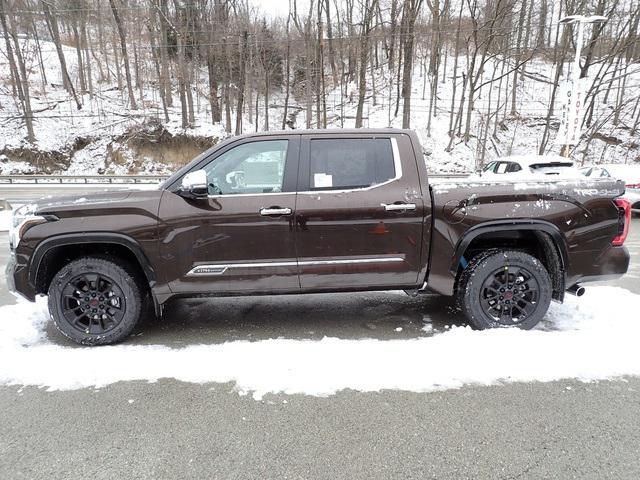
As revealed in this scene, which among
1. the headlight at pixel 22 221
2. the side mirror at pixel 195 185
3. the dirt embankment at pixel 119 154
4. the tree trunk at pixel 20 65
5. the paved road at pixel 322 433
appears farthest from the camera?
the tree trunk at pixel 20 65

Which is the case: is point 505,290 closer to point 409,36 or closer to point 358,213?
point 358,213

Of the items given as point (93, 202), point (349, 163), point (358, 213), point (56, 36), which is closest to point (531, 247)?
point (358, 213)

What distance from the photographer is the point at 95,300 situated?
12.1 ft

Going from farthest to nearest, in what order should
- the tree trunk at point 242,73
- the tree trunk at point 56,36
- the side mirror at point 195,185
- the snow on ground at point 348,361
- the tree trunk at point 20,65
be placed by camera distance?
1. the tree trunk at point 56,36
2. the tree trunk at point 242,73
3. the tree trunk at point 20,65
4. the side mirror at point 195,185
5. the snow on ground at point 348,361

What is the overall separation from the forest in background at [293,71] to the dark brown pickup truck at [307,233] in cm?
2404

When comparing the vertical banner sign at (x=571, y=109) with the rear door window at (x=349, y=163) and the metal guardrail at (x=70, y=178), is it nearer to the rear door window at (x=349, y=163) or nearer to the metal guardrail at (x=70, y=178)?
the rear door window at (x=349, y=163)

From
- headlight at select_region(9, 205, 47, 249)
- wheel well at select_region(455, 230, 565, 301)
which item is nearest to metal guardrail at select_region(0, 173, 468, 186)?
headlight at select_region(9, 205, 47, 249)

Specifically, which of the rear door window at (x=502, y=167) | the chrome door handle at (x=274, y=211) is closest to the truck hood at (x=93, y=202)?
the chrome door handle at (x=274, y=211)

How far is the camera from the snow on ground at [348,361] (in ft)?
10.1

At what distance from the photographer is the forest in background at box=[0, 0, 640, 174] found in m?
29.0

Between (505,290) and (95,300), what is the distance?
3.76 metres

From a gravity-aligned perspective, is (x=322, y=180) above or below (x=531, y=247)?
above

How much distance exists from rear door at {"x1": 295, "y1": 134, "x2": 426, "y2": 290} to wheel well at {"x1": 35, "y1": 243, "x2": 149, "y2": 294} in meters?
1.55

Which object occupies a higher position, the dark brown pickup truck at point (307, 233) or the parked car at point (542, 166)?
the dark brown pickup truck at point (307, 233)
